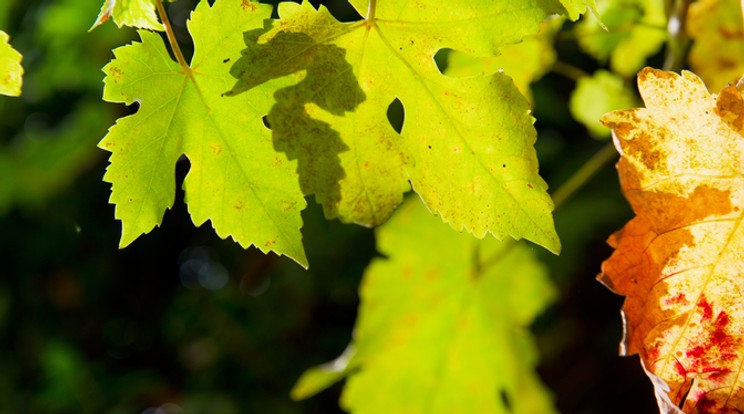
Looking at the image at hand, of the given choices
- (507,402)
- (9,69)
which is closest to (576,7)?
→ (9,69)

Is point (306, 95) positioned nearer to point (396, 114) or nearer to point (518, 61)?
point (518, 61)

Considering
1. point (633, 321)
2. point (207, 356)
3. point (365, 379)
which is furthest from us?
point (207, 356)

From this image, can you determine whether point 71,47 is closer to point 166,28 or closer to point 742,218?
point 166,28

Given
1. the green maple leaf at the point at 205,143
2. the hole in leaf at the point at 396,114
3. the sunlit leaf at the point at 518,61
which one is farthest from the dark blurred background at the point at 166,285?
the green maple leaf at the point at 205,143

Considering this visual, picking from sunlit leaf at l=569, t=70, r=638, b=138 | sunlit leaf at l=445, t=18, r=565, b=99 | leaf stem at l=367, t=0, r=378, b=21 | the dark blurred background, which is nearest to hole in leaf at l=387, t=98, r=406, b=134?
the dark blurred background

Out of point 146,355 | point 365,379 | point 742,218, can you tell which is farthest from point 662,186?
point 146,355
